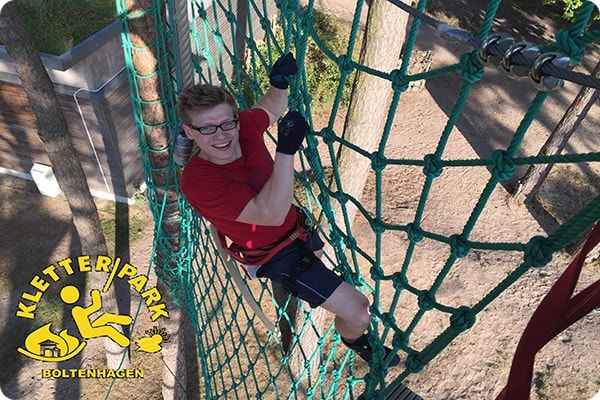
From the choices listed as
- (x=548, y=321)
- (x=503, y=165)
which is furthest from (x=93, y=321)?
(x=548, y=321)

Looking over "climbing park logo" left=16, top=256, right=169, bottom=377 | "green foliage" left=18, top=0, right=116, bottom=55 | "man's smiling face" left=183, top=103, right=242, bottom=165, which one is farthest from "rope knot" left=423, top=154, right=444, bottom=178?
"green foliage" left=18, top=0, right=116, bottom=55

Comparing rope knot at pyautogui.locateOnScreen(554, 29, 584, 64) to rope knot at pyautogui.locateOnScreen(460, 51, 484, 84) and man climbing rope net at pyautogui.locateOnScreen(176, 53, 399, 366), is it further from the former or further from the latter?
man climbing rope net at pyautogui.locateOnScreen(176, 53, 399, 366)

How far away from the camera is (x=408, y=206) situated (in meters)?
6.59

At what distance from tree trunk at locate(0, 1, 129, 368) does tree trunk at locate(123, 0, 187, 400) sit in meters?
1.02

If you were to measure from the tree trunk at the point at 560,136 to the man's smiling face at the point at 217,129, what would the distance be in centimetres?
467

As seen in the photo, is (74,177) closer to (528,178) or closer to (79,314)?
(79,314)

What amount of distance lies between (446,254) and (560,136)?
1832 mm

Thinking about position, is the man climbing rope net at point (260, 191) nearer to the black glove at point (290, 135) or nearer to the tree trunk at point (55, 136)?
the black glove at point (290, 135)

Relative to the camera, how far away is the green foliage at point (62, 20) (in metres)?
4.96

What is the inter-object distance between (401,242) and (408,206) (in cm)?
63

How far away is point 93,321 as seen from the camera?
17.5ft

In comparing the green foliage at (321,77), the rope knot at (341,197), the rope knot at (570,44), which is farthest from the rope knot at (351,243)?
the green foliage at (321,77)

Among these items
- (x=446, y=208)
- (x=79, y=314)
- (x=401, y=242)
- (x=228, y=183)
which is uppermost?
(x=228, y=183)

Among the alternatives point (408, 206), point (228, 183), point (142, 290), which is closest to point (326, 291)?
point (228, 183)
